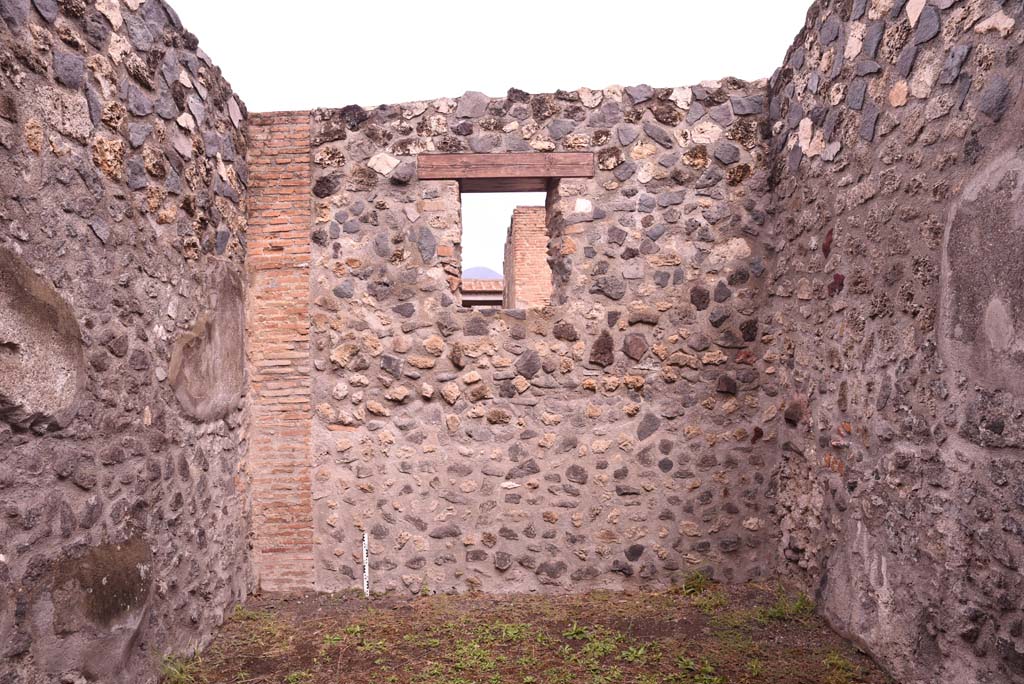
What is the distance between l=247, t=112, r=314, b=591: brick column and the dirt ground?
1.13ft

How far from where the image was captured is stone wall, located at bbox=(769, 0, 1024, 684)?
2451 millimetres

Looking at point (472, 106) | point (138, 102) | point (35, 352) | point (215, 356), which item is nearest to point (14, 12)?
point (138, 102)

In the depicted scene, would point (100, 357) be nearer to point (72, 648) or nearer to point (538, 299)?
point (72, 648)

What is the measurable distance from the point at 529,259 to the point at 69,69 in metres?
9.27

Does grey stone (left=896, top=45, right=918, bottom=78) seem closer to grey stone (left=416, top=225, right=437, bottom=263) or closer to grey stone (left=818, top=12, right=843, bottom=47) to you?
grey stone (left=818, top=12, right=843, bottom=47)

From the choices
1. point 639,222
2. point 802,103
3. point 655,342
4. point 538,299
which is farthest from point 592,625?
point 538,299

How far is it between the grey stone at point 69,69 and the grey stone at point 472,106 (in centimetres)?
239

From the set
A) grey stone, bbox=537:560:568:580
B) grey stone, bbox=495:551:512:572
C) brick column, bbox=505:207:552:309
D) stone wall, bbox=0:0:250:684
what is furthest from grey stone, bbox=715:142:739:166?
brick column, bbox=505:207:552:309

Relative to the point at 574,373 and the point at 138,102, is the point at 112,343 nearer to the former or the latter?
the point at 138,102

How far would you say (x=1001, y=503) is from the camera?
8.04 feet

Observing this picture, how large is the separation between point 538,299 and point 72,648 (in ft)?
31.8

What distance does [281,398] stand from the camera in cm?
457

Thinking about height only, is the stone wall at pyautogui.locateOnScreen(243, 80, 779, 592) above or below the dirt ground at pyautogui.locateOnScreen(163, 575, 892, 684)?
above

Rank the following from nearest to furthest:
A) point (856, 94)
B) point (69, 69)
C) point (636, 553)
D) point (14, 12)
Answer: point (14, 12), point (69, 69), point (856, 94), point (636, 553)
